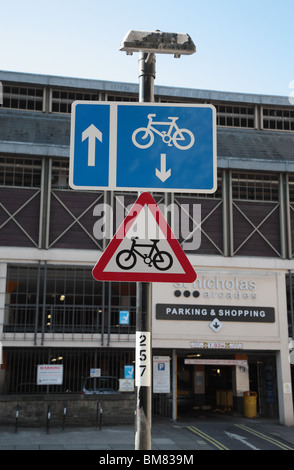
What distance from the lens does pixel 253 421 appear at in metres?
26.1

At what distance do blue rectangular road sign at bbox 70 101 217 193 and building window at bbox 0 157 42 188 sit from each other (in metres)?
21.3

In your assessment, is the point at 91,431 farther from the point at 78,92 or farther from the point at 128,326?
the point at 78,92

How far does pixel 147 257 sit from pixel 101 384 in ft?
71.3

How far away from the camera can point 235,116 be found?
99.9 feet

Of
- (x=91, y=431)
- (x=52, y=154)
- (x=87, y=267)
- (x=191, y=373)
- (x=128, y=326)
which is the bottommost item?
(x=91, y=431)

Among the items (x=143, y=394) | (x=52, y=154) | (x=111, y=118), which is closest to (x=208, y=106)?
(x=111, y=118)

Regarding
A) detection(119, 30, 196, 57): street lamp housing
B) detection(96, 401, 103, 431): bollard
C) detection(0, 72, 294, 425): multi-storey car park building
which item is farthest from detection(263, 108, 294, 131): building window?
detection(119, 30, 196, 57): street lamp housing

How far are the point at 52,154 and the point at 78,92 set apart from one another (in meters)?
4.72

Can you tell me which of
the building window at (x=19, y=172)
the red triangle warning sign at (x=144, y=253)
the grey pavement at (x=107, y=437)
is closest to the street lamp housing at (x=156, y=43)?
the red triangle warning sign at (x=144, y=253)

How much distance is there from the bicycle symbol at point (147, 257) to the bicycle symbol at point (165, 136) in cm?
99

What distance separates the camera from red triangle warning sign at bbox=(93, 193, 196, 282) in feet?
15.8

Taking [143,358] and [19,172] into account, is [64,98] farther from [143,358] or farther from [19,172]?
[143,358]

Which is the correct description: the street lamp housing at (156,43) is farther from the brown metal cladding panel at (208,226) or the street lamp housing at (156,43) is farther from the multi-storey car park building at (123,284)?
the brown metal cladding panel at (208,226)

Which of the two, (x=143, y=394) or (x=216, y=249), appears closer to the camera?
(x=143, y=394)
